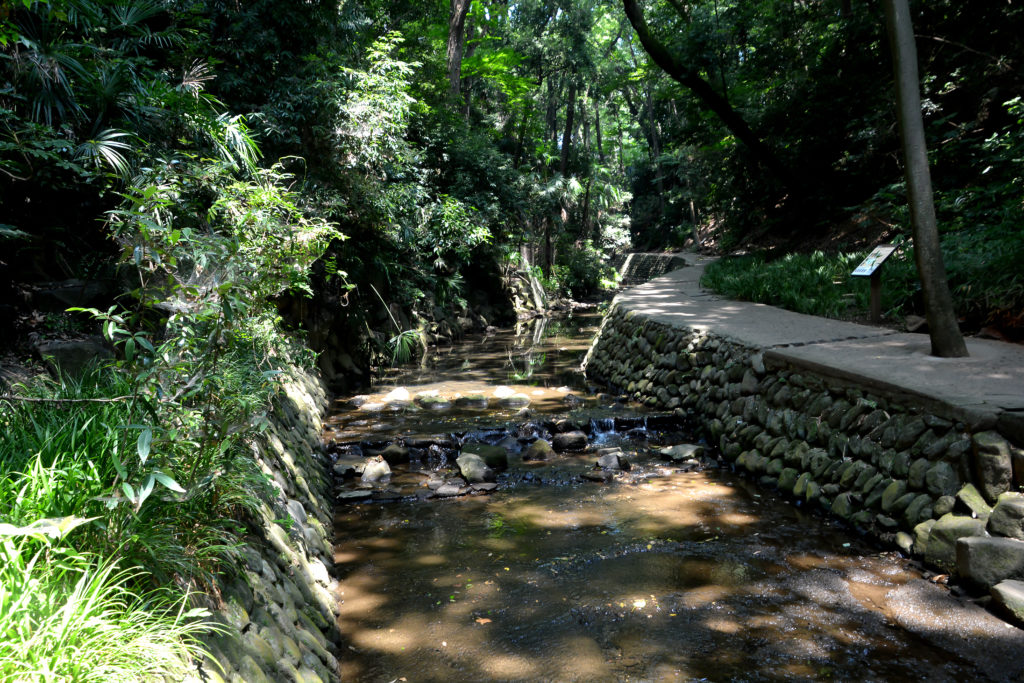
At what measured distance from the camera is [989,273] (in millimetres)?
6715

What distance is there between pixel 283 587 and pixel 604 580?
7.77 feet

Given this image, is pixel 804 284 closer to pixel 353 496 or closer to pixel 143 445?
pixel 353 496

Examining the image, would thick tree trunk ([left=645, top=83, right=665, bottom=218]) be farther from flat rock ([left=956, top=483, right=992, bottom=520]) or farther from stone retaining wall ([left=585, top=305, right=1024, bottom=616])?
flat rock ([left=956, top=483, right=992, bottom=520])

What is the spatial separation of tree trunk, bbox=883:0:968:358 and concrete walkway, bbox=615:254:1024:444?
2.03 ft

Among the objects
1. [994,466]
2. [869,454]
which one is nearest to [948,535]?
[994,466]

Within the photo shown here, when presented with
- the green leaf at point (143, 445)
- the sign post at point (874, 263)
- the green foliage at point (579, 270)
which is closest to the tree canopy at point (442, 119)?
the sign post at point (874, 263)

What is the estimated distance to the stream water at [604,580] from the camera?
3.76 m

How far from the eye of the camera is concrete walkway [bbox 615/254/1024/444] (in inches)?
185

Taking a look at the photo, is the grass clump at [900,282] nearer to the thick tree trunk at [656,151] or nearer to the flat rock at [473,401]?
the flat rock at [473,401]

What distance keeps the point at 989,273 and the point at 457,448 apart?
6358 millimetres

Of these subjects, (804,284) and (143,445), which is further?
(804,284)

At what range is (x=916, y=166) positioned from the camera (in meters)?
5.74

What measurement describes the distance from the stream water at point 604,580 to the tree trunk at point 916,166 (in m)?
2.43

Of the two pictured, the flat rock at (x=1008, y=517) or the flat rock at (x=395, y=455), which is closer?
the flat rock at (x=1008, y=517)
